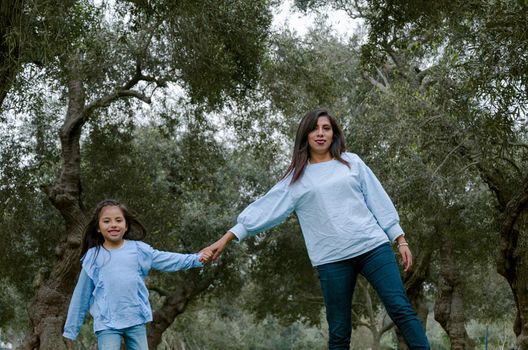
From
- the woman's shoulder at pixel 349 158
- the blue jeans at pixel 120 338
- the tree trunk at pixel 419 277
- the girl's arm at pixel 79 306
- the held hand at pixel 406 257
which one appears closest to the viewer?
the held hand at pixel 406 257

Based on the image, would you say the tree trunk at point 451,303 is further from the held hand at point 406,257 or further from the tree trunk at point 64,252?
the held hand at point 406,257

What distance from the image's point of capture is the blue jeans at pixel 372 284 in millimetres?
4043

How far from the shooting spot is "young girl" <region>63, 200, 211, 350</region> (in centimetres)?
515

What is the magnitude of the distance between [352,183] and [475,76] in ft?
19.6

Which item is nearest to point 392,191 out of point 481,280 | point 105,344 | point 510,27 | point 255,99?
point 255,99

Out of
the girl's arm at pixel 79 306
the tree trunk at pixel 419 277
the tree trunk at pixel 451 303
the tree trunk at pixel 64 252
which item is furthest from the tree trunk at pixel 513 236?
the girl's arm at pixel 79 306

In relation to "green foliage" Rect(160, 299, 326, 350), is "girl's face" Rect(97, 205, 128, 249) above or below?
above

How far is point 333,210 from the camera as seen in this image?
4.50 m

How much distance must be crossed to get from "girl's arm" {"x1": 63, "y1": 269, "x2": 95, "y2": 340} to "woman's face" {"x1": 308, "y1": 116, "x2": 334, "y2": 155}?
6.44ft

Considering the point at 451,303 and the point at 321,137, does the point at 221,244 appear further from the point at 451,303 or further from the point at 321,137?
the point at 451,303

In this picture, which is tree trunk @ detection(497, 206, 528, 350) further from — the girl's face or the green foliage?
the green foliage

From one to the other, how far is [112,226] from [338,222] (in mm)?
1803

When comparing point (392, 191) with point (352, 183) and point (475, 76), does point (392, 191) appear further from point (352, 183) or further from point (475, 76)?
point (352, 183)

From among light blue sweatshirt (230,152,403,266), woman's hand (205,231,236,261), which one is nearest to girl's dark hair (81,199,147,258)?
woman's hand (205,231,236,261)
